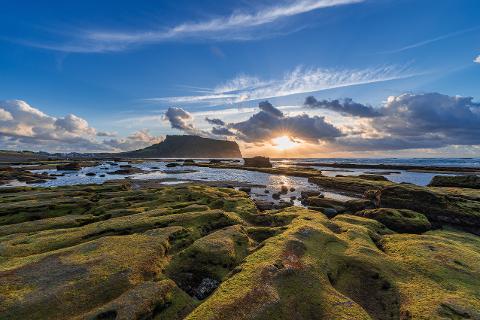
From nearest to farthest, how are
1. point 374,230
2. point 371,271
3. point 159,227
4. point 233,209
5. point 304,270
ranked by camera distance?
point 304,270, point 371,271, point 159,227, point 374,230, point 233,209

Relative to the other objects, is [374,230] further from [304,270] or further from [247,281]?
[247,281]

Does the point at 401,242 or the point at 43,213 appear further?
the point at 43,213

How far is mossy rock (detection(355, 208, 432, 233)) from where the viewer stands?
1079 inches

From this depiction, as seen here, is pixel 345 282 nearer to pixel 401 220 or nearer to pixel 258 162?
pixel 401 220

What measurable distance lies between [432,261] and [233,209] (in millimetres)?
22247

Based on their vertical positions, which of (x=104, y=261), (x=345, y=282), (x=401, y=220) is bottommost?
(x=345, y=282)

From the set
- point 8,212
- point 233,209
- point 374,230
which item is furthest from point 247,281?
point 8,212

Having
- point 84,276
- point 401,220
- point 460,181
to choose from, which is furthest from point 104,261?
point 460,181

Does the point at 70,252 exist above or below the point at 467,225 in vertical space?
above

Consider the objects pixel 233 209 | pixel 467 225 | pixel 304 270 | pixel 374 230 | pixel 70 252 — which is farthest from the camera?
pixel 233 209

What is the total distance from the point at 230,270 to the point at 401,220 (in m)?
21.6

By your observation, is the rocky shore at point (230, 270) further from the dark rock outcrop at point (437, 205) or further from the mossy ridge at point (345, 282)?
the dark rock outcrop at point (437, 205)

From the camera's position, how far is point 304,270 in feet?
50.6

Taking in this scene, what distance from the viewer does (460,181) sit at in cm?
6144
